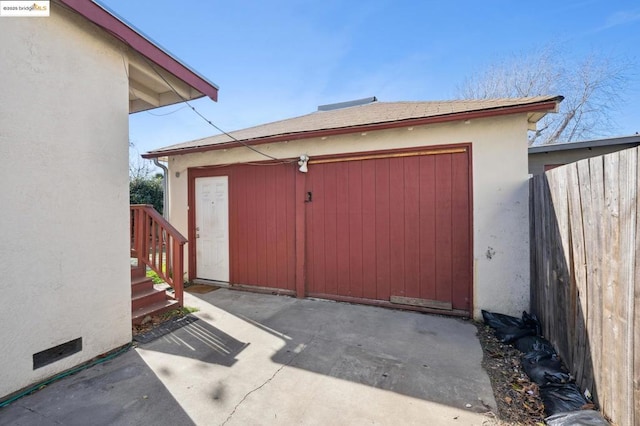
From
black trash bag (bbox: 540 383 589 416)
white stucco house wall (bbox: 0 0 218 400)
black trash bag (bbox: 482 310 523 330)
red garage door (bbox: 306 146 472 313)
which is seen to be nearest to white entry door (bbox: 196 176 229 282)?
red garage door (bbox: 306 146 472 313)

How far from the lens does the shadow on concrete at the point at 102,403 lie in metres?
1.96

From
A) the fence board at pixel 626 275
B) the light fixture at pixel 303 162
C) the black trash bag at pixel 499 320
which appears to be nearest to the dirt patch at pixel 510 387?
the black trash bag at pixel 499 320

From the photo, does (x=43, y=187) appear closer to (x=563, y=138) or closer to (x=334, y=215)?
(x=334, y=215)

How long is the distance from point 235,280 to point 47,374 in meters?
3.10

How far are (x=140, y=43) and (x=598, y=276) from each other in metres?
4.53

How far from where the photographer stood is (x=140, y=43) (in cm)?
299

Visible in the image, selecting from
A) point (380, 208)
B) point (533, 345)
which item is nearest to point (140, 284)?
point (380, 208)

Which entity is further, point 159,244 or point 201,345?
point 159,244

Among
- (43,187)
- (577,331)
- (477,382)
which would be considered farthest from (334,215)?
(43,187)

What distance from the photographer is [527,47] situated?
37.3 feet

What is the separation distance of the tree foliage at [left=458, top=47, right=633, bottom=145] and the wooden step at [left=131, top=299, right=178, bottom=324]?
13834 mm

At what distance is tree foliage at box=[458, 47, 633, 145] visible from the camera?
11086 mm

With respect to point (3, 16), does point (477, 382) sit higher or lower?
lower

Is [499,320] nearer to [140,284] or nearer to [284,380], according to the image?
[284,380]
